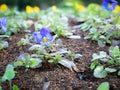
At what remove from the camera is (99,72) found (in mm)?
1765

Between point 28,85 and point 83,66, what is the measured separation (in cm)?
43

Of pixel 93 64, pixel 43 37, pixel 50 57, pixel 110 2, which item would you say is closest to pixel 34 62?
pixel 50 57

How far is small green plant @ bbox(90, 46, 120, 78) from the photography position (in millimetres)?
1760

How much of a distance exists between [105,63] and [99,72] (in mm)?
150

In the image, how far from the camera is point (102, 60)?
1.87 metres

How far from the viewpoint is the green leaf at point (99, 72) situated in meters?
1.75

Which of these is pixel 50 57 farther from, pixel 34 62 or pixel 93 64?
pixel 93 64

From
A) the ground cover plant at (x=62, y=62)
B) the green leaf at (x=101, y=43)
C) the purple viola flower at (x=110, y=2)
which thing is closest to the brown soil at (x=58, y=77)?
the ground cover plant at (x=62, y=62)

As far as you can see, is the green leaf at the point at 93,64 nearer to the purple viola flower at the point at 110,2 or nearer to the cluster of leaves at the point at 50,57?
the cluster of leaves at the point at 50,57

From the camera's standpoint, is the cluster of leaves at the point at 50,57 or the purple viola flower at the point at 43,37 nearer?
the cluster of leaves at the point at 50,57

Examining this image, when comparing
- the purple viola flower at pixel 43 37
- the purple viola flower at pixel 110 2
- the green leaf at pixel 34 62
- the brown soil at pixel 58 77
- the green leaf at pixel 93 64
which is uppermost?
the purple viola flower at pixel 110 2

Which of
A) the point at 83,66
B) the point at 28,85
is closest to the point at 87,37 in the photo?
the point at 83,66

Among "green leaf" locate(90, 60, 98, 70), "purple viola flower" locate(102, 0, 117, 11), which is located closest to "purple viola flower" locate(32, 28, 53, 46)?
"green leaf" locate(90, 60, 98, 70)

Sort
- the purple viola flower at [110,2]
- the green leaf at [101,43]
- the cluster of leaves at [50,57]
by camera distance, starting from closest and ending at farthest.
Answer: the cluster of leaves at [50,57]
the green leaf at [101,43]
the purple viola flower at [110,2]
